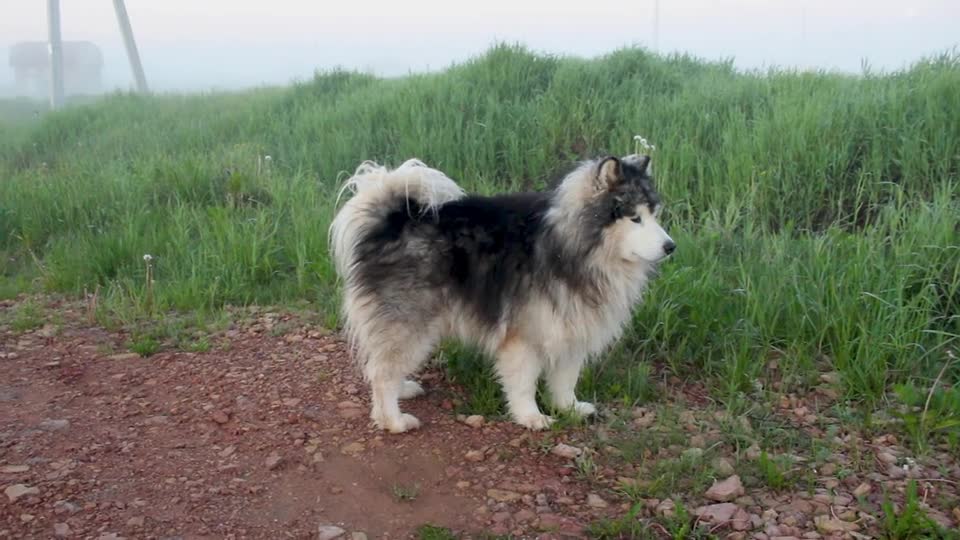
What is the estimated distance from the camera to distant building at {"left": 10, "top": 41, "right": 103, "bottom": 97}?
11.4m

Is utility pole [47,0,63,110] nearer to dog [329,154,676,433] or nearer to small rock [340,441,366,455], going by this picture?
dog [329,154,676,433]

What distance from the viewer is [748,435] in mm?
3611

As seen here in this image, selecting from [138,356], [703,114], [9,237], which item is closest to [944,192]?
[703,114]

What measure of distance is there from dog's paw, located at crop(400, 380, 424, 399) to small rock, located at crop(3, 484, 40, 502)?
171 centimetres

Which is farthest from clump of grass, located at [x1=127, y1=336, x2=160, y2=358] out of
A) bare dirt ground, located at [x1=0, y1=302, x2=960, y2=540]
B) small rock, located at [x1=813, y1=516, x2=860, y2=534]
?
small rock, located at [x1=813, y1=516, x2=860, y2=534]

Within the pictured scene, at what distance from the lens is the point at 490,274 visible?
3.73 metres

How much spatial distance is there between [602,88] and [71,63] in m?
8.88

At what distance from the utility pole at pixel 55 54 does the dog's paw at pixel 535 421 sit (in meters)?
10.6

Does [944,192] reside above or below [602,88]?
below

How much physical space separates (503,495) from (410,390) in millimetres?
1037

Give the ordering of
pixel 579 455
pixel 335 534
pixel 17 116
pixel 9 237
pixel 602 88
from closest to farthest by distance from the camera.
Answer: pixel 335 534, pixel 579 455, pixel 9 237, pixel 602 88, pixel 17 116

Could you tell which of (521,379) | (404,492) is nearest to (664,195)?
(521,379)

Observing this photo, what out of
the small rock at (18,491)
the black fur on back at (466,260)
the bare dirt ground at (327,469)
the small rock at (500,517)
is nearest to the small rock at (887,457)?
the bare dirt ground at (327,469)

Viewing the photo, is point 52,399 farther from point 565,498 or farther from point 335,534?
point 565,498
